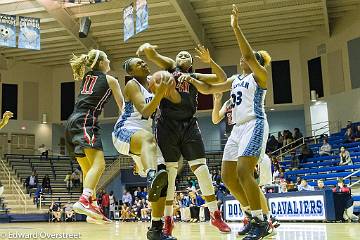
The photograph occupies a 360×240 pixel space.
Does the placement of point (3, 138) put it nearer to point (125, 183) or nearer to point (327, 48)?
point (125, 183)

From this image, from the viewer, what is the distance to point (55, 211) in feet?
69.5

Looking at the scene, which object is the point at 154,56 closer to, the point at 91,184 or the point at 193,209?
the point at 91,184

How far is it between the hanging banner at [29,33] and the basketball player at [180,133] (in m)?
14.6

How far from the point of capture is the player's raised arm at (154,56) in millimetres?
4598

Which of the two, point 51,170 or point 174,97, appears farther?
point 51,170

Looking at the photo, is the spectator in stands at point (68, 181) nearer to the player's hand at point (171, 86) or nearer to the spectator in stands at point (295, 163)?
the spectator in stands at point (295, 163)

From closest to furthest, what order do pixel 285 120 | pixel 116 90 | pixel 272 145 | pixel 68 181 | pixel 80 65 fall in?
pixel 116 90 → pixel 80 65 → pixel 272 145 → pixel 68 181 → pixel 285 120

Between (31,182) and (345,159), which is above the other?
(345,159)

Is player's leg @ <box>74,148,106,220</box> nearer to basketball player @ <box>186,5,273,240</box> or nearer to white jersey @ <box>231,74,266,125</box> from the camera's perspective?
basketball player @ <box>186,5,273,240</box>

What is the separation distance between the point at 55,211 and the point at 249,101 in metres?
18.3

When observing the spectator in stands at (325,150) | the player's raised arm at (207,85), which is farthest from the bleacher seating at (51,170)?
the player's raised arm at (207,85)

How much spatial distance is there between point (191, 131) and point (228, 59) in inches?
878

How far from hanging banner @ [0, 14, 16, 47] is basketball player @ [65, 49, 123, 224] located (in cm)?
1407

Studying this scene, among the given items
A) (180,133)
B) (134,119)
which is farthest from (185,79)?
(134,119)
